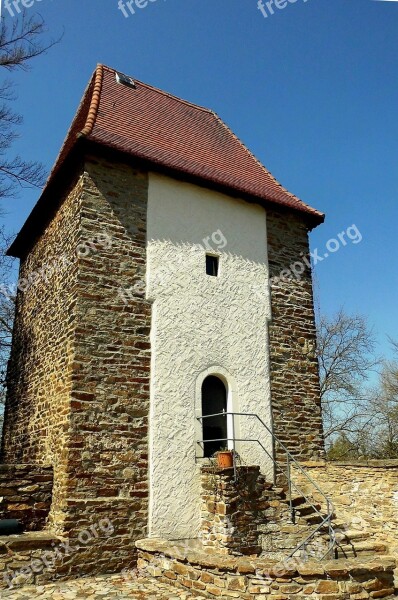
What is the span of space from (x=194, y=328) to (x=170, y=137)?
173 inches

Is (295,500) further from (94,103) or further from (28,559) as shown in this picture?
(94,103)

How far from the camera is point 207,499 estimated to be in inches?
307

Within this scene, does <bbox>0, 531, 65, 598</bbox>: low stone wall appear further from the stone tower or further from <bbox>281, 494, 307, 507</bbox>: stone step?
<bbox>281, 494, 307, 507</bbox>: stone step

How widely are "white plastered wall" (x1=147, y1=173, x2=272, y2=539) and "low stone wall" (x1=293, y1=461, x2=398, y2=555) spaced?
3.60 ft

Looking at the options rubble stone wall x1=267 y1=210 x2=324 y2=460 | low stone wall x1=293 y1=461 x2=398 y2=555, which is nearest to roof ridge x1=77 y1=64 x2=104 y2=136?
rubble stone wall x1=267 y1=210 x2=324 y2=460

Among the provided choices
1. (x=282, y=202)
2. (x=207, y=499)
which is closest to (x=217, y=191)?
(x=282, y=202)

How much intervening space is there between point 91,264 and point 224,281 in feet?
8.65

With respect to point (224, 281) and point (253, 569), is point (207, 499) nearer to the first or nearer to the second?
point (253, 569)

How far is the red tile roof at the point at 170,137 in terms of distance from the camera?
30.3ft

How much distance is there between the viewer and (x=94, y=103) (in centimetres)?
990

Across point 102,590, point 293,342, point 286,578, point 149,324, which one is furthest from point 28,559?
point 293,342

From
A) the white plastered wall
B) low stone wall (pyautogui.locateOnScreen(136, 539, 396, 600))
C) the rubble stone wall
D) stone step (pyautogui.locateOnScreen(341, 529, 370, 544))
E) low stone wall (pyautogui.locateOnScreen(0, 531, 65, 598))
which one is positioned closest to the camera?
low stone wall (pyautogui.locateOnScreen(136, 539, 396, 600))

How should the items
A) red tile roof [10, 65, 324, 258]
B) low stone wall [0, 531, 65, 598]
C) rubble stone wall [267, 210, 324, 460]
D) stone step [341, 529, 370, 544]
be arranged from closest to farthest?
low stone wall [0, 531, 65, 598], stone step [341, 529, 370, 544], red tile roof [10, 65, 324, 258], rubble stone wall [267, 210, 324, 460]

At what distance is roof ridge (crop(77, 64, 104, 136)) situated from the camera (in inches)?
339
